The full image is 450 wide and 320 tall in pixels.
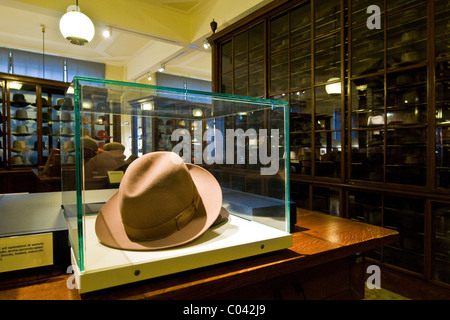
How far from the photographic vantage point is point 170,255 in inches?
25.1

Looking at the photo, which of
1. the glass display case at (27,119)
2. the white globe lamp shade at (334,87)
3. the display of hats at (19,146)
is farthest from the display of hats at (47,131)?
the white globe lamp shade at (334,87)

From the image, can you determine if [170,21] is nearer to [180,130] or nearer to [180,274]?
[180,130]

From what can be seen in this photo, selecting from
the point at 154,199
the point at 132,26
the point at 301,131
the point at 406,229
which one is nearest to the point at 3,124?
the point at 132,26

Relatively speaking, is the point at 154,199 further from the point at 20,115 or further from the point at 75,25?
the point at 20,115

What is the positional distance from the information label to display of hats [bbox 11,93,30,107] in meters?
6.02

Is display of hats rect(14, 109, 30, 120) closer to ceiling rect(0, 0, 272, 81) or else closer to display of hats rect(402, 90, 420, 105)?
ceiling rect(0, 0, 272, 81)

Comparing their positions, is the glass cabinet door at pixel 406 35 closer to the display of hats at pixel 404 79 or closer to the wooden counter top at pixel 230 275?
the display of hats at pixel 404 79

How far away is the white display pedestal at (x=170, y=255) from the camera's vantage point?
1.85 feet

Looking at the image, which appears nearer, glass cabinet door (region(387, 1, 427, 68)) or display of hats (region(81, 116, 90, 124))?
display of hats (region(81, 116, 90, 124))

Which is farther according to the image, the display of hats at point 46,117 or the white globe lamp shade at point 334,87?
the display of hats at point 46,117

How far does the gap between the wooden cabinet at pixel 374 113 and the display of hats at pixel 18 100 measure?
4.79 metres

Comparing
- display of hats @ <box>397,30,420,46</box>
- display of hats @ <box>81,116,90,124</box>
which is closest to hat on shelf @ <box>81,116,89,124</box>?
display of hats @ <box>81,116,90,124</box>

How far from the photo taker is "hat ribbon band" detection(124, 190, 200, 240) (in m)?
0.70

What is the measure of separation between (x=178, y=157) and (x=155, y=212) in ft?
0.60
